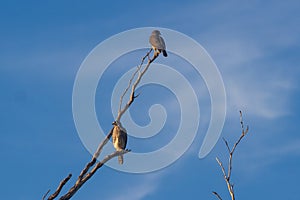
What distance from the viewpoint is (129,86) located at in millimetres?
10133

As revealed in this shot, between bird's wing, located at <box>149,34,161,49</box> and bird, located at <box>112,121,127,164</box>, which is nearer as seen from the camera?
bird's wing, located at <box>149,34,161,49</box>

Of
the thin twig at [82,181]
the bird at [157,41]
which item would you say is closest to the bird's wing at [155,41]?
the bird at [157,41]

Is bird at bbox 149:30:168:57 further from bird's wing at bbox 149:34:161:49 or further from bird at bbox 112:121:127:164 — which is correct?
bird at bbox 112:121:127:164

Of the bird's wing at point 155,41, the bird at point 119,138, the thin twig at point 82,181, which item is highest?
the bird's wing at point 155,41

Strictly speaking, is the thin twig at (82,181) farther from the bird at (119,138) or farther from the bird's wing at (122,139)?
the bird's wing at (122,139)

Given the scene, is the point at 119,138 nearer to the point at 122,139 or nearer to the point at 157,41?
the point at 122,139

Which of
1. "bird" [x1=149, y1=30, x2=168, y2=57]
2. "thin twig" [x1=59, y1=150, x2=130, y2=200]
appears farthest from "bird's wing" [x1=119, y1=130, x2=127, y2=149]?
"thin twig" [x1=59, y1=150, x2=130, y2=200]

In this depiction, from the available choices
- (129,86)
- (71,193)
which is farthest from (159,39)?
(71,193)

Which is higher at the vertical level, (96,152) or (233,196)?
(96,152)

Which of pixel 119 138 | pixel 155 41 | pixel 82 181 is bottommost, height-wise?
pixel 82 181

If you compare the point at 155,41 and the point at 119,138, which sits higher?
the point at 155,41

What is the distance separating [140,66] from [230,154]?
1866 mm

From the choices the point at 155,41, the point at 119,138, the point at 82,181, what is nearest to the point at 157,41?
the point at 155,41

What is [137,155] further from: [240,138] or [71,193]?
[71,193]
